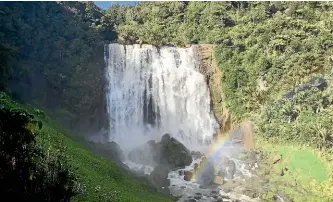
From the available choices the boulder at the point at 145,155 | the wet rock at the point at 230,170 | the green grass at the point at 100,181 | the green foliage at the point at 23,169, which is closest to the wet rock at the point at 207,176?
the wet rock at the point at 230,170

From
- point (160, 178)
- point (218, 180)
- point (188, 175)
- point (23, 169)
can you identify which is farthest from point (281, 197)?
point (23, 169)

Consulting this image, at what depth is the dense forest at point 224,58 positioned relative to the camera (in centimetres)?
3247

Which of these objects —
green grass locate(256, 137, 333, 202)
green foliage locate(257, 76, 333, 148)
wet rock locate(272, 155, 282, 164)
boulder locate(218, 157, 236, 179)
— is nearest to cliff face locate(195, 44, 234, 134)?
green foliage locate(257, 76, 333, 148)

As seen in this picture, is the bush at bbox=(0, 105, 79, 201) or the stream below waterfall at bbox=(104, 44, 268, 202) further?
the stream below waterfall at bbox=(104, 44, 268, 202)

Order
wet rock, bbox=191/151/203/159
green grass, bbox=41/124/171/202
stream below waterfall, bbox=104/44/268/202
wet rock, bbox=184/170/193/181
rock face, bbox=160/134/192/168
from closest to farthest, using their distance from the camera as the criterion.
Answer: green grass, bbox=41/124/171/202, wet rock, bbox=184/170/193/181, rock face, bbox=160/134/192/168, wet rock, bbox=191/151/203/159, stream below waterfall, bbox=104/44/268/202

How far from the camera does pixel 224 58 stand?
40.1 m

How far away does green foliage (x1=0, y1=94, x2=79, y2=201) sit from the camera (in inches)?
278

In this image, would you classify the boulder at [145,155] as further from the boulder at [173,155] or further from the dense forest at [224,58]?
the dense forest at [224,58]

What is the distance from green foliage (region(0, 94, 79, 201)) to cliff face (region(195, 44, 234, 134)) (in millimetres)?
30137

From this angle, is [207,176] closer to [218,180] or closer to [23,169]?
[218,180]

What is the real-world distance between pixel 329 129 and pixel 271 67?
9977 mm

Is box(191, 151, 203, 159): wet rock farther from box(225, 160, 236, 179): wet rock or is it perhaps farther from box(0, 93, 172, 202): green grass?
box(0, 93, 172, 202): green grass

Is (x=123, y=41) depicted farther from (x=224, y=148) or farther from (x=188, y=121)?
(x=224, y=148)

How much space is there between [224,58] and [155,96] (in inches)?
359
